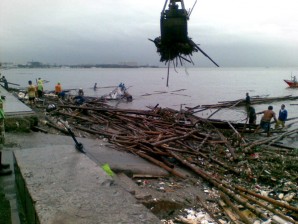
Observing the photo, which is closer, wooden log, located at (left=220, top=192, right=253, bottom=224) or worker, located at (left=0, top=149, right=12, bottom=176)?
wooden log, located at (left=220, top=192, right=253, bottom=224)

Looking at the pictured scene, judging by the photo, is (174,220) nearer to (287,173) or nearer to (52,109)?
(287,173)

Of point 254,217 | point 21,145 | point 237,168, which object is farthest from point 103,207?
point 237,168

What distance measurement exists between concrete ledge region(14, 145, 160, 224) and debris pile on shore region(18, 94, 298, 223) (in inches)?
71.4

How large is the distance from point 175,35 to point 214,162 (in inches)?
197

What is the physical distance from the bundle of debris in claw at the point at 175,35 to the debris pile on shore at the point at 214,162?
3.31 m

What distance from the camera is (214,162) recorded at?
10.1 metres

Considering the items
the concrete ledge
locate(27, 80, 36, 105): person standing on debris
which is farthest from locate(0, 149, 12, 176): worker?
locate(27, 80, 36, 105): person standing on debris

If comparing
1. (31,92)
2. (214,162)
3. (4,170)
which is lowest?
(214,162)

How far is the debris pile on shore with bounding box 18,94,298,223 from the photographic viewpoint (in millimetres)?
6203

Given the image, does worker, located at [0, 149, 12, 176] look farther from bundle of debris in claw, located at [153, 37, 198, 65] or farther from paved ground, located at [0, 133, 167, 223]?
bundle of debris in claw, located at [153, 37, 198, 65]

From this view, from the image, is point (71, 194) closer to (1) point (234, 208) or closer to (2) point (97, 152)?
(1) point (234, 208)

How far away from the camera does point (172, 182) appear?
7.53 meters

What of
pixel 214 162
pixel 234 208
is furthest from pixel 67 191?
pixel 214 162

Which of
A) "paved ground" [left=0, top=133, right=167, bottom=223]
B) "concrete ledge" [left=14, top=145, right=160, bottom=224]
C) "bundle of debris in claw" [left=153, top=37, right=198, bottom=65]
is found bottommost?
"paved ground" [left=0, top=133, right=167, bottom=223]
